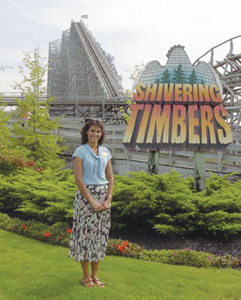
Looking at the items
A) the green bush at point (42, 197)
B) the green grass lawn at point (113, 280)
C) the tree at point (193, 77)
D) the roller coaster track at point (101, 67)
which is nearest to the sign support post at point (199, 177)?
the tree at point (193, 77)

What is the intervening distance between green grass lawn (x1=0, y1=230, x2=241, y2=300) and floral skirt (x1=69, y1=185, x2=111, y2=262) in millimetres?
369

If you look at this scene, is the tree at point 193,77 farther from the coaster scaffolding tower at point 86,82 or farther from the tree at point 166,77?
the coaster scaffolding tower at point 86,82

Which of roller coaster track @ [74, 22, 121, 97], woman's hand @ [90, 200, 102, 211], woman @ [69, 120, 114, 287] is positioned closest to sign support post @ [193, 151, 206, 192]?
woman @ [69, 120, 114, 287]

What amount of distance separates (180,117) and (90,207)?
4216 mm

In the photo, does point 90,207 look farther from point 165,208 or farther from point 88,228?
point 165,208

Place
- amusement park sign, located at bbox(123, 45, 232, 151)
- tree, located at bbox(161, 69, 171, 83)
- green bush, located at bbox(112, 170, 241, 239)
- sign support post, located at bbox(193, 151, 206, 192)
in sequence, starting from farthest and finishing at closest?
tree, located at bbox(161, 69, 171, 83) < amusement park sign, located at bbox(123, 45, 232, 151) < sign support post, located at bbox(193, 151, 206, 192) < green bush, located at bbox(112, 170, 241, 239)

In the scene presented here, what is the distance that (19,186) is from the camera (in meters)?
7.41

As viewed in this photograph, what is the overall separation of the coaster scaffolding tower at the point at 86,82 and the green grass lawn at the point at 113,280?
25.3m

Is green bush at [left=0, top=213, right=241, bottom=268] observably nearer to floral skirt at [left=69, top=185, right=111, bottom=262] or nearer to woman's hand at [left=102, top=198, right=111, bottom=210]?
floral skirt at [left=69, top=185, right=111, bottom=262]

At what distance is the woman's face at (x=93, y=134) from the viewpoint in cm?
388

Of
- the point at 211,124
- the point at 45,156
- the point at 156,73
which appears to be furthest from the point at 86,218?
the point at 45,156

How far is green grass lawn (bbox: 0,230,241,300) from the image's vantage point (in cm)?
371

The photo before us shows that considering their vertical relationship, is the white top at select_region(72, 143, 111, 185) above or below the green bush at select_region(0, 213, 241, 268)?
above

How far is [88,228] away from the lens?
12.4ft
